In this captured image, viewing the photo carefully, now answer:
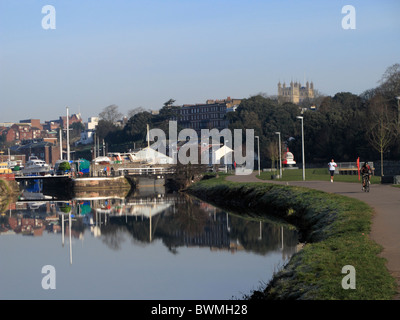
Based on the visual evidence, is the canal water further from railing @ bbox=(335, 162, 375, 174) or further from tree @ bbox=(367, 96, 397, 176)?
tree @ bbox=(367, 96, 397, 176)

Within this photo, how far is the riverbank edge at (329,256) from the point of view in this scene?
12.2 m

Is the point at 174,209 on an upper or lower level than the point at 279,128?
lower

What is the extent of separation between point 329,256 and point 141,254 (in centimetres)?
1065

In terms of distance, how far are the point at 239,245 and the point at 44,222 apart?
17.2 meters

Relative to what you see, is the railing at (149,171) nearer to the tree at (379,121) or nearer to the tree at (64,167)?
the tree at (64,167)

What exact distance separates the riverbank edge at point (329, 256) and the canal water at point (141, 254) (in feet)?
3.92

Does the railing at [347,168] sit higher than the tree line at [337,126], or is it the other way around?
the tree line at [337,126]

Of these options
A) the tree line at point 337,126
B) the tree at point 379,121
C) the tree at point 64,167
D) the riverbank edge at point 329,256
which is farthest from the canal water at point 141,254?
the tree at point 64,167
